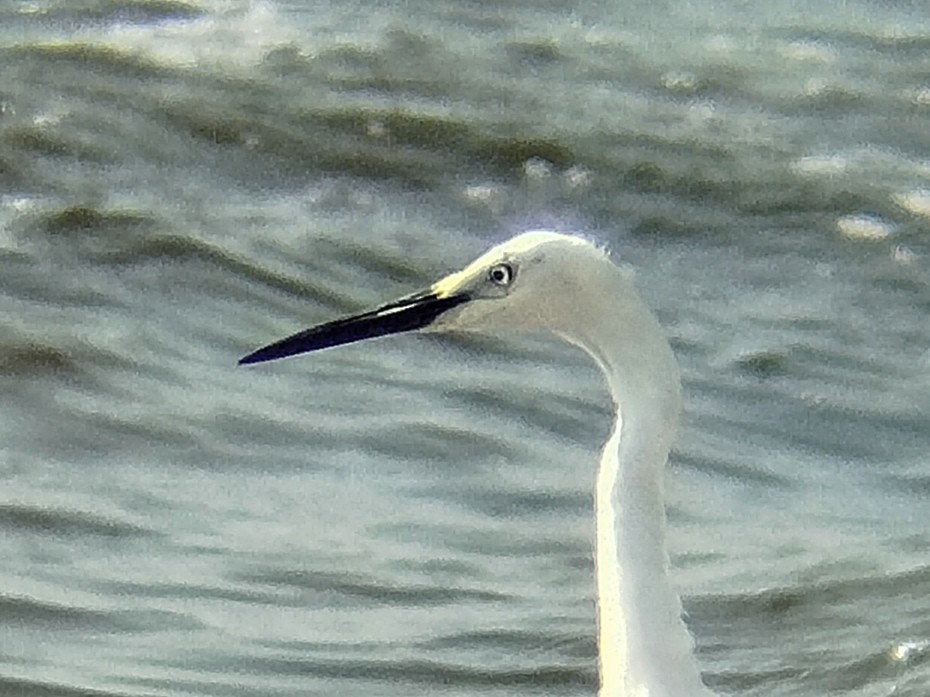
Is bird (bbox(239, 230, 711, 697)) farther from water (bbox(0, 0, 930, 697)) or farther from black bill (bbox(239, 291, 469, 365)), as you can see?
water (bbox(0, 0, 930, 697))

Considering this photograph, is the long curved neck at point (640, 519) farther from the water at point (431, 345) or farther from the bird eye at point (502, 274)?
the water at point (431, 345)

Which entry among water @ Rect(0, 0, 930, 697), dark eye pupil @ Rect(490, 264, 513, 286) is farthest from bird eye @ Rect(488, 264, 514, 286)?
water @ Rect(0, 0, 930, 697)

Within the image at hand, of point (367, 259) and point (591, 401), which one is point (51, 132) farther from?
point (591, 401)

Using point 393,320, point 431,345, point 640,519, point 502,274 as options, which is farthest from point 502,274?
point 431,345

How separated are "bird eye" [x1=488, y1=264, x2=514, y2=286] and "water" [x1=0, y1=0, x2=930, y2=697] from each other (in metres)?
1.07

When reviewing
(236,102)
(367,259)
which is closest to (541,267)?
(367,259)

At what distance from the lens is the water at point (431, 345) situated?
339cm

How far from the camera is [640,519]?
2.32 meters

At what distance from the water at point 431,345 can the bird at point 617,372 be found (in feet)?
3.08

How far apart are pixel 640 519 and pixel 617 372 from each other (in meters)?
0.15

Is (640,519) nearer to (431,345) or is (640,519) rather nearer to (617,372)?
(617,372)

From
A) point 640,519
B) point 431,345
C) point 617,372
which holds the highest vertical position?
point 431,345

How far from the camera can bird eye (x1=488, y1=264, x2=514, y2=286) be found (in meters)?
2.30

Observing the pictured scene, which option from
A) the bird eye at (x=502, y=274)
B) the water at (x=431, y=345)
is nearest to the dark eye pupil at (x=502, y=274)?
the bird eye at (x=502, y=274)
